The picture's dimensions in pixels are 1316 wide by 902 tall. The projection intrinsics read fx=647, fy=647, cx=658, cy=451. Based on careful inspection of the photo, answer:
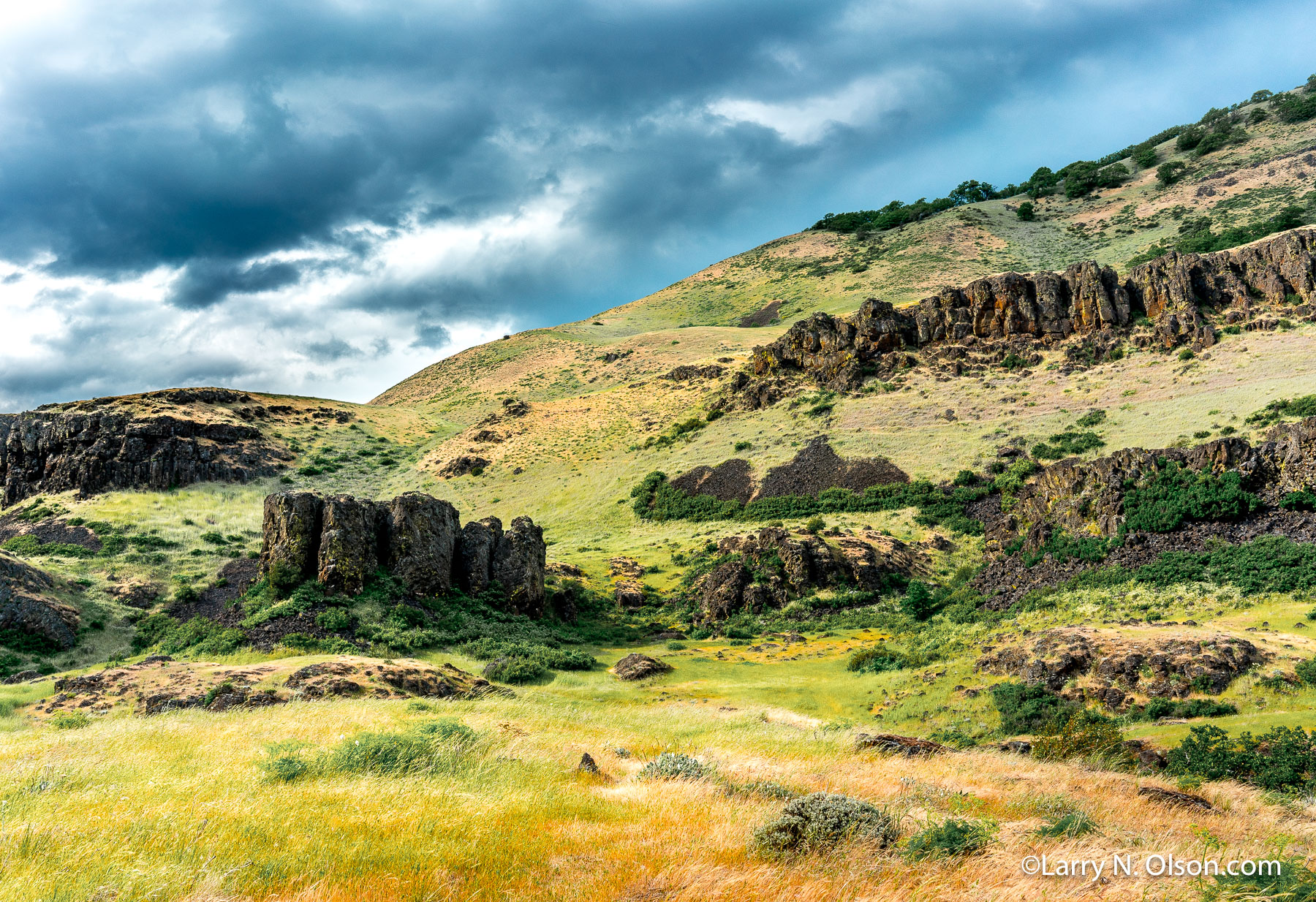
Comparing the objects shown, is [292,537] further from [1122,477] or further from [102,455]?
[1122,477]

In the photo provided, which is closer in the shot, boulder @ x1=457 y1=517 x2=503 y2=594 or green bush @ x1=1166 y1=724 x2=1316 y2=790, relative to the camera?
green bush @ x1=1166 y1=724 x2=1316 y2=790

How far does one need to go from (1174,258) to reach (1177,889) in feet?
226

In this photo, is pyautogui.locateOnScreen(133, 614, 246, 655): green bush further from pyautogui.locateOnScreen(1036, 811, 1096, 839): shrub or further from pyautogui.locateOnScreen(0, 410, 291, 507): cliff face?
pyautogui.locateOnScreen(0, 410, 291, 507): cliff face

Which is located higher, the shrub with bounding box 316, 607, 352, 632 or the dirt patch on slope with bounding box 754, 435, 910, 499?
the dirt patch on slope with bounding box 754, 435, 910, 499

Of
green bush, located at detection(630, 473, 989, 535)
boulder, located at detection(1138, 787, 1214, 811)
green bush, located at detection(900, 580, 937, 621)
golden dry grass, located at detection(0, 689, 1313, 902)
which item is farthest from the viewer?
green bush, located at detection(630, 473, 989, 535)

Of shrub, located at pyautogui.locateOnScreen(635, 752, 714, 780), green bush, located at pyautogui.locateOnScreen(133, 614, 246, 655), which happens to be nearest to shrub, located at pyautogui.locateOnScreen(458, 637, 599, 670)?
green bush, located at pyautogui.locateOnScreen(133, 614, 246, 655)

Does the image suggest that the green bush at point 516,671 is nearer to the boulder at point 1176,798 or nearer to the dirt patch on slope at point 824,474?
the boulder at point 1176,798

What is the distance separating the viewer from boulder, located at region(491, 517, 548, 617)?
1289 inches

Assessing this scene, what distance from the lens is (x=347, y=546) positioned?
1157 inches

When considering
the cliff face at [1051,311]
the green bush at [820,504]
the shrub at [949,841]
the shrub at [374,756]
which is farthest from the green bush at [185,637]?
the cliff face at [1051,311]

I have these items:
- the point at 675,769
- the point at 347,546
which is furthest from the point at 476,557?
the point at 675,769

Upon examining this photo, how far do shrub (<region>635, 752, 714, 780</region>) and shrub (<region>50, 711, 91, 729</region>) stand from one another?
35.9 ft

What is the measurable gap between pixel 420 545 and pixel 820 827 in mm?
28031

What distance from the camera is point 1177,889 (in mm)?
5438
